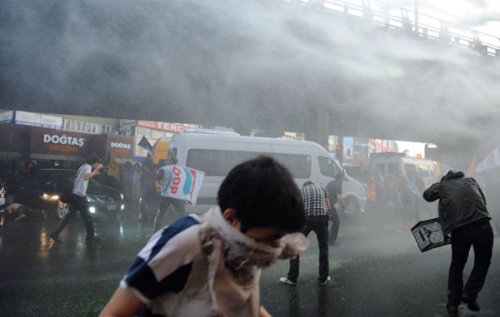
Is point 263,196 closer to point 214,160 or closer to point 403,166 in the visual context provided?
point 214,160

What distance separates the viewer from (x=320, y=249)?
472cm

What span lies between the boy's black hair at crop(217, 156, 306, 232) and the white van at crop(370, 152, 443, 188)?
14.7 metres

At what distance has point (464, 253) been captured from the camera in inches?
147

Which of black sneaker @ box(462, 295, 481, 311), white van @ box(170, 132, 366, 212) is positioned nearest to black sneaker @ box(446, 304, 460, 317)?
black sneaker @ box(462, 295, 481, 311)

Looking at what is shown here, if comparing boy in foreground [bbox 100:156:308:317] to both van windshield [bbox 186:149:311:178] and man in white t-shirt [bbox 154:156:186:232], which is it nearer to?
man in white t-shirt [bbox 154:156:186:232]

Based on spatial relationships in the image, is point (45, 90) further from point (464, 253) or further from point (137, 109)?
point (464, 253)

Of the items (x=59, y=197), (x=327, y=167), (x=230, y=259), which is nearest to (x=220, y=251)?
(x=230, y=259)

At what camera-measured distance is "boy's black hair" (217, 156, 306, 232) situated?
103cm

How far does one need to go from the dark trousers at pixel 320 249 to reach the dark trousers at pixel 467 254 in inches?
52.7

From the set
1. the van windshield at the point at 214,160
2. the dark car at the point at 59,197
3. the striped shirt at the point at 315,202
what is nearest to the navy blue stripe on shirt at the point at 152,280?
the striped shirt at the point at 315,202

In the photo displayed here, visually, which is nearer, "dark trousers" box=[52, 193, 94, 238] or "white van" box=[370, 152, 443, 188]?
"dark trousers" box=[52, 193, 94, 238]

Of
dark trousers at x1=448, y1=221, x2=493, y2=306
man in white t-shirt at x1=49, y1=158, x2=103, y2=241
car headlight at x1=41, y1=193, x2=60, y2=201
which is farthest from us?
car headlight at x1=41, y1=193, x2=60, y2=201

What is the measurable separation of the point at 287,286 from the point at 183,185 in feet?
14.4

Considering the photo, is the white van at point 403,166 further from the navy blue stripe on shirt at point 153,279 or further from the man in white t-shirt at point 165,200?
the navy blue stripe on shirt at point 153,279
